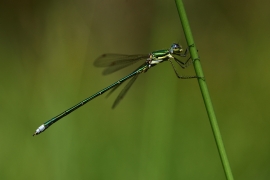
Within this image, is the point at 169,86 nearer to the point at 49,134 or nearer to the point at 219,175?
the point at 219,175

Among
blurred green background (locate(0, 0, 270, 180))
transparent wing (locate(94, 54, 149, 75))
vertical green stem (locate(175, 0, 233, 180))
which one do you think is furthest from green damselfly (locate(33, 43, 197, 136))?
vertical green stem (locate(175, 0, 233, 180))

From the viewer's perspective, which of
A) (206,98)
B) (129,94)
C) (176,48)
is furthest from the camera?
(129,94)

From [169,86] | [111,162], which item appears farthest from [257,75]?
[111,162]

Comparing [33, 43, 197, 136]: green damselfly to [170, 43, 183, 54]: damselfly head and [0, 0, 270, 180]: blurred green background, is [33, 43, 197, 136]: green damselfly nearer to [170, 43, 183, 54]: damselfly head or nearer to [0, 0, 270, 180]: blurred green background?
[170, 43, 183, 54]: damselfly head

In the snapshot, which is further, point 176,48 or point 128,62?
point 128,62

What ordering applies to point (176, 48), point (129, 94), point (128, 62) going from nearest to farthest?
1. point (176, 48)
2. point (128, 62)
3. point (129, 94)

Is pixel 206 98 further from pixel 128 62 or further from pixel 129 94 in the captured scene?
pixel 129 94

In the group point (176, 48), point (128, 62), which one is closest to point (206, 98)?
point (176, 48)

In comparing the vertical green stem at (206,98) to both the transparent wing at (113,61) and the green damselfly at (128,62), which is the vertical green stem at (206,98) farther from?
the transparent wing at (113,61)

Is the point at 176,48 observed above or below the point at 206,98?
above

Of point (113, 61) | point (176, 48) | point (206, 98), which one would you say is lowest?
point (206, 98)
